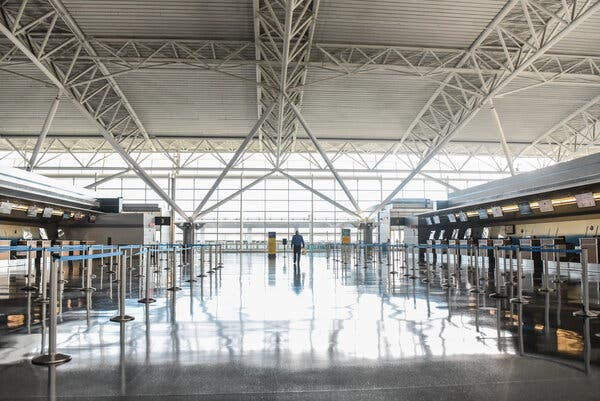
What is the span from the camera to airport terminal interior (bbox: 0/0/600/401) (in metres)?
5.12

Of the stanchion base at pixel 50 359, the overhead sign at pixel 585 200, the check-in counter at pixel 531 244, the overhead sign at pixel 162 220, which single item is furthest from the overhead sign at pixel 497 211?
the stanchion base at pixel 50 359

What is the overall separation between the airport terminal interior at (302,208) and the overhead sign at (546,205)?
157 millimetres

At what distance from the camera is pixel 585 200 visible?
57.9 feet

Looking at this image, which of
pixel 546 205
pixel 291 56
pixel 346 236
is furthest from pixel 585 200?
pixel 346 236

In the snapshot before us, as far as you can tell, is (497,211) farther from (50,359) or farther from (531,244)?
(50,359)

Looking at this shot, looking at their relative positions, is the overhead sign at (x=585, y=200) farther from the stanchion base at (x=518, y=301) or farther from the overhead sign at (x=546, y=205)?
the stanchion base at (x=518, y=301)

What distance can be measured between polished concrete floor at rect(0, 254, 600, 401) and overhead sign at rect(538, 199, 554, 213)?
462 inches

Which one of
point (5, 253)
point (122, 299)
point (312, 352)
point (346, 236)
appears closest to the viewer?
point (312, 352)

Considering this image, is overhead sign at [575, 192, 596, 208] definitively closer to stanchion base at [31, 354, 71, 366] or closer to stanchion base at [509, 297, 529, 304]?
stanchion base at [509, 297, 529, 304]

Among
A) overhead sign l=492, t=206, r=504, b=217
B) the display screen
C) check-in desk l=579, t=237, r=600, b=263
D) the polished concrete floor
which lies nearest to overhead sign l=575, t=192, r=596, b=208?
check-in desk l=579, t=237, r=600, b=263

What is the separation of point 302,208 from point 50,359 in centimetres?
4361

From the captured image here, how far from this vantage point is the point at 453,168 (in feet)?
149

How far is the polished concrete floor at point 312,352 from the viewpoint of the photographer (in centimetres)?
425

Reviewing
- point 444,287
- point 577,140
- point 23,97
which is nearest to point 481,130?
point 577,140
